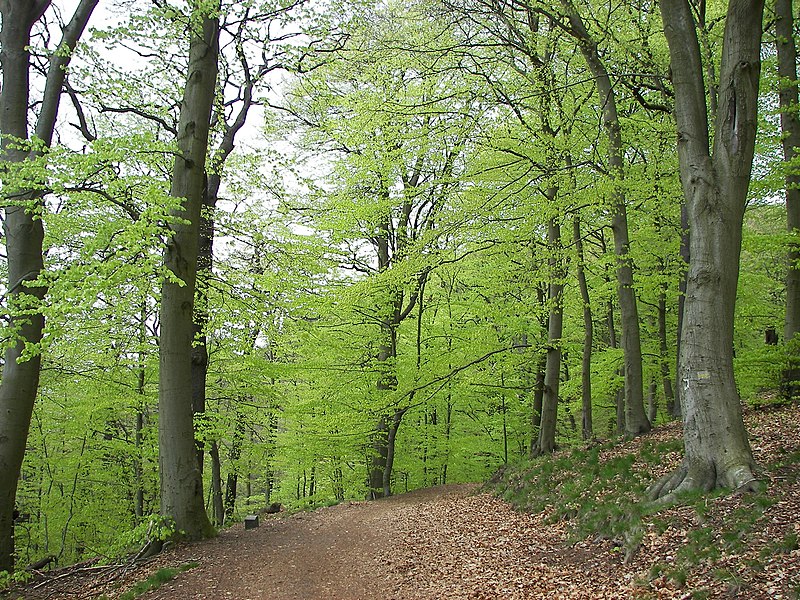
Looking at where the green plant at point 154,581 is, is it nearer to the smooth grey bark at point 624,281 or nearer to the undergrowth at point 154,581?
the undergrowth at point 154,581

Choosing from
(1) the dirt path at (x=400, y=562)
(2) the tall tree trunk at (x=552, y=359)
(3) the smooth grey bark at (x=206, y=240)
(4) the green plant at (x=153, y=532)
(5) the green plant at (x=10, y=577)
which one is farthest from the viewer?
(2) the tall tree trunk at (x=552, y=359)

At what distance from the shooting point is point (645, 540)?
5.55 metres

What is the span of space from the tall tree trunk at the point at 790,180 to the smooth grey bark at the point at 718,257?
3.81 metres

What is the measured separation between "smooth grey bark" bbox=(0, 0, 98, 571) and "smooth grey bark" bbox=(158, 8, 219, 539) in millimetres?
1908

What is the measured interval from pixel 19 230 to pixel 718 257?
10.1 meters

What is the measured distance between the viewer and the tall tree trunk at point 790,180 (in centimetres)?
927

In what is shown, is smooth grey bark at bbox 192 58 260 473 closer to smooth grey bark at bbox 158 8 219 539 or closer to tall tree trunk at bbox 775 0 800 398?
smooth grey bark at bbox 158 8 219 539

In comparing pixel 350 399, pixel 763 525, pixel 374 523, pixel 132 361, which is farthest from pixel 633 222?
pixel 132 361

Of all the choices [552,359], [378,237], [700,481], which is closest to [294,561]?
[700,481]

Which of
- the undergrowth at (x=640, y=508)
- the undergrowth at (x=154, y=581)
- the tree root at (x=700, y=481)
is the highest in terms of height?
the tree root at (x=700, y=481)

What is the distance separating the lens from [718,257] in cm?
603

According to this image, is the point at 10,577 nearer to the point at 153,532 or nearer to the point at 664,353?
the point at 153,532

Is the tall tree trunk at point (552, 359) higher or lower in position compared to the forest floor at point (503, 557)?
higher

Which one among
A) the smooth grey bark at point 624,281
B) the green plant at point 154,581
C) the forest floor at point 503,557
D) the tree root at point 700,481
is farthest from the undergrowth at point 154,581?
the smooth grey bark at point 624,281
